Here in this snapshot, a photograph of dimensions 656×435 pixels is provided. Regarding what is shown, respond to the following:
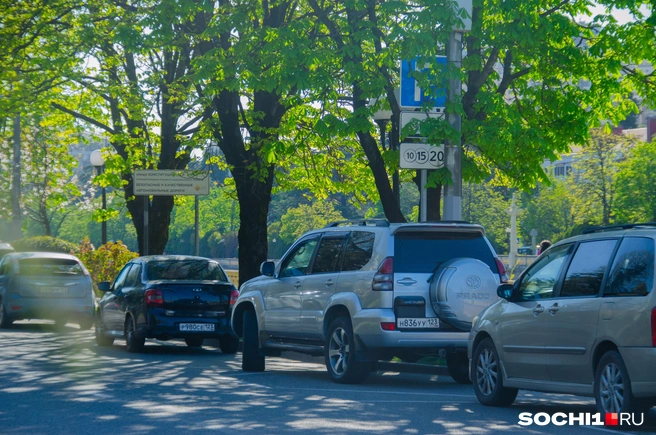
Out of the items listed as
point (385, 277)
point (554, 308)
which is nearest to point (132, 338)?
point (385, 277)

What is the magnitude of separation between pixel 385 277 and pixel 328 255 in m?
1.53

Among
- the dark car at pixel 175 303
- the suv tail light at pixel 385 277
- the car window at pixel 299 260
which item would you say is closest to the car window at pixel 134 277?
the dark car at pixel 175 303

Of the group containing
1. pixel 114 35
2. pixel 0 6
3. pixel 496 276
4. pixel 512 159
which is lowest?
pixel 496 276

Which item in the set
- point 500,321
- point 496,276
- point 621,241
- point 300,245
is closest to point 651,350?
point 621,241

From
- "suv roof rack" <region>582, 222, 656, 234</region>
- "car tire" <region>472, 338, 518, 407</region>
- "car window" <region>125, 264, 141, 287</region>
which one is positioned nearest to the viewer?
"suv roof rack" <region>582, 222, 656, 234</region>

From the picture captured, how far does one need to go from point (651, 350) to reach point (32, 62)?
2025cm

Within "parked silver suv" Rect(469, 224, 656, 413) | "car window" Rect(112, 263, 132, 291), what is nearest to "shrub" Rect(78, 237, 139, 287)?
"car window" Rect(112, 263, 132, 291)

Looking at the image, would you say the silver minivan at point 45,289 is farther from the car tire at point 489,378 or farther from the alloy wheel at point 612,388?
the alloy wheel at point 612,388

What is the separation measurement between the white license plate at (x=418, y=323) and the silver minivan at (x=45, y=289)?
13.3 meters

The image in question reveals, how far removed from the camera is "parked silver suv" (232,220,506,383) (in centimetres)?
1263

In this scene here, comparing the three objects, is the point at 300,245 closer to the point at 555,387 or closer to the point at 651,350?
the point at 555,387

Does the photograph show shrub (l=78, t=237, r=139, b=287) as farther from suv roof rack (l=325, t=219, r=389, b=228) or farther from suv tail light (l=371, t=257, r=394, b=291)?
suv tail light (l=371, t=257, r=394, b=291)

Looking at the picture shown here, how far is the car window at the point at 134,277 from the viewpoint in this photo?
19.2 m

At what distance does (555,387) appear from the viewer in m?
10.0
